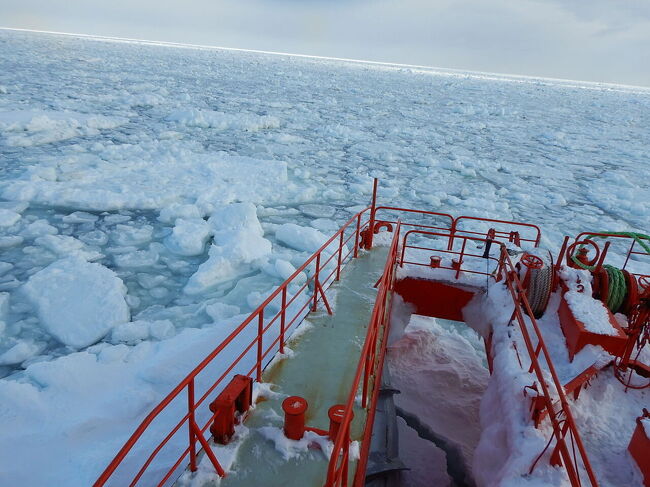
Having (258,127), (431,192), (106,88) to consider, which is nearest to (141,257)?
(431,192)

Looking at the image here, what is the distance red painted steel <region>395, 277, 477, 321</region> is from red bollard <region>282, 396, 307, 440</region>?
2990 mm

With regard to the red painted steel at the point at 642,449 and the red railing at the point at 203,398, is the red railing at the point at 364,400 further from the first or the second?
the red painted steel at the point at 642,449

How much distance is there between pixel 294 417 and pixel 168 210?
6784mm

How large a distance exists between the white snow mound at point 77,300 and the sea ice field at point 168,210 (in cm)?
2

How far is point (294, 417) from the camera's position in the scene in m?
2.51

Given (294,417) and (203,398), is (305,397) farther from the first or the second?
(203,398)

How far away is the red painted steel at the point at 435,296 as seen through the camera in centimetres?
528

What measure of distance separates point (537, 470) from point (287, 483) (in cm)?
156

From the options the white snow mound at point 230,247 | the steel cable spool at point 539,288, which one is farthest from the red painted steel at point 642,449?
the white snow mound at point 230,247

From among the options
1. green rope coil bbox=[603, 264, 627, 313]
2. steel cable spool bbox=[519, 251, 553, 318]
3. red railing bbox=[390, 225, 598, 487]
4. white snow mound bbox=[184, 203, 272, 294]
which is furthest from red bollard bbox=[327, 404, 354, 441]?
white snow mound bbox=[184, 203, 272, 294]

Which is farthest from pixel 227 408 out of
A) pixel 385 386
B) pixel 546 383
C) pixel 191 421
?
pixel 385 386

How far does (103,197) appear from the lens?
28.8 ft

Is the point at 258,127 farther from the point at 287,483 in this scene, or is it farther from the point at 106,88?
the point at 287,483

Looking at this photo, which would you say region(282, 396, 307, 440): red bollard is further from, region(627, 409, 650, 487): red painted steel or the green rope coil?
the green rope coil
